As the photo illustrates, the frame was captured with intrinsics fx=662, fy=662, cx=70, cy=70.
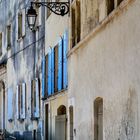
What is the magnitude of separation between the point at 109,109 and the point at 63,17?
842 cm

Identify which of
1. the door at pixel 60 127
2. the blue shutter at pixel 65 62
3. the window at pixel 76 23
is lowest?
the door at pixel 60 127

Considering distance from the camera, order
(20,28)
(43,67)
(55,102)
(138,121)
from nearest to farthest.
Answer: (138,121) < (55,102) < (43,67) < (20,28)

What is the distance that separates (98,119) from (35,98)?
12720mm

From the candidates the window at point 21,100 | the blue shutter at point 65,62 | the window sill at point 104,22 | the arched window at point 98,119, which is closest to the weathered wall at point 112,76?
the window sill at point 104,22

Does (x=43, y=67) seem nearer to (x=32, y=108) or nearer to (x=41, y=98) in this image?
(x=41, y=98)

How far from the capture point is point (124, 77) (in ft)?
41.8

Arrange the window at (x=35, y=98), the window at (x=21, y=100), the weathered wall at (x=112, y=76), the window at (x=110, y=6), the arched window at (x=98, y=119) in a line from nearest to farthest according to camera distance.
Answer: the weathered wall at (x=112, y=76)
the window at (x=110, y=6)
the arched window at (x=98, y=119)
the window at (x=35, y=98)
the window at (x=21, y=100)

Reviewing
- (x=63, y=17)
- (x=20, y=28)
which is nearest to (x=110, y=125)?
(x=63, y=17)

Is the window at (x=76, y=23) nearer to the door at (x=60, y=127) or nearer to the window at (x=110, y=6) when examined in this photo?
the door at (x=60, y=127)

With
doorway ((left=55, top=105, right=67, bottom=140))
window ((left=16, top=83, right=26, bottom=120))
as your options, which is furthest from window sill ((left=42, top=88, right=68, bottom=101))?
window ((left=16, top=83, right=26, bottom=120))

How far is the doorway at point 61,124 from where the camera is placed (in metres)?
21.8

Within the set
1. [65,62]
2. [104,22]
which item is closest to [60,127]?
[65,62]

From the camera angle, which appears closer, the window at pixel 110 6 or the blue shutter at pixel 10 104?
the window at pixel 110 6

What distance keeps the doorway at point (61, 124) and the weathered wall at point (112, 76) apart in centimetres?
307
